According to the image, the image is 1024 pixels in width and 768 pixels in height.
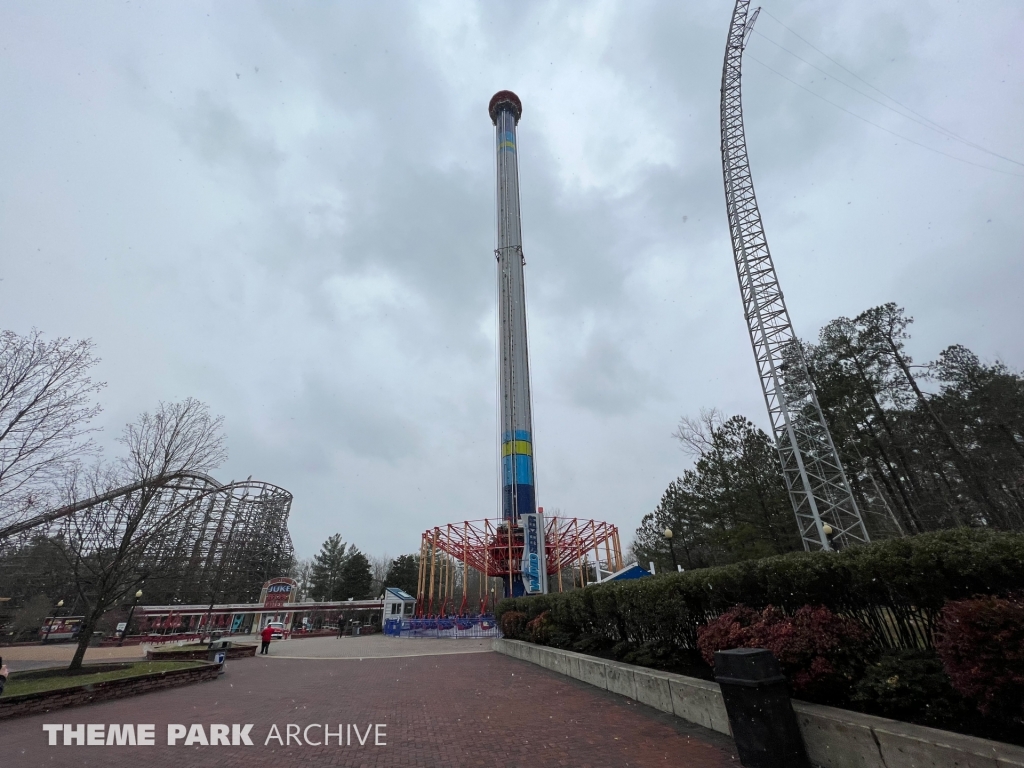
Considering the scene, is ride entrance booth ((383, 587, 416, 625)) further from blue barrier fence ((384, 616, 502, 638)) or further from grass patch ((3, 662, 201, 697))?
grass patch ((3, 662, 201, 697))

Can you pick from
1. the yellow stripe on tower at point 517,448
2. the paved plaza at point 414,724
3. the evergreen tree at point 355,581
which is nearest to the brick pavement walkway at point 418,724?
the paved plaza at point 414,724

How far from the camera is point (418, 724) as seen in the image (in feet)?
21.9

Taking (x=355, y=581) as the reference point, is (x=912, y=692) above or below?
below

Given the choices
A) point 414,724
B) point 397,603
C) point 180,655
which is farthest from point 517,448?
point 414,724

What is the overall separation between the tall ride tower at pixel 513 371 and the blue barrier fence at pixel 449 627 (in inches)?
129

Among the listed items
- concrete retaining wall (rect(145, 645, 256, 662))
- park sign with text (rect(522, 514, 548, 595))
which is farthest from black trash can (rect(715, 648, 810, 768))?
park sign with text (rect(522, 514, 548, 595))

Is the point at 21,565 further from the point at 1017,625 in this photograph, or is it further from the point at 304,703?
the point at 1017,625

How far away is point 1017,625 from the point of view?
3258mm

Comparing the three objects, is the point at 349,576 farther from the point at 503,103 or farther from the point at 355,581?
the point at 503,103

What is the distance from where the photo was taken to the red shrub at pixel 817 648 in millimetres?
4621

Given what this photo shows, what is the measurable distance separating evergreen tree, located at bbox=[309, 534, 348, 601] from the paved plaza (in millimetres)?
57964

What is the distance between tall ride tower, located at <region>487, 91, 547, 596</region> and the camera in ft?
105

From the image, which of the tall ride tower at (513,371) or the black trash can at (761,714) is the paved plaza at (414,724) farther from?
the tall ride tower at (513,371)

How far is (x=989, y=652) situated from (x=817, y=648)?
153 cm
